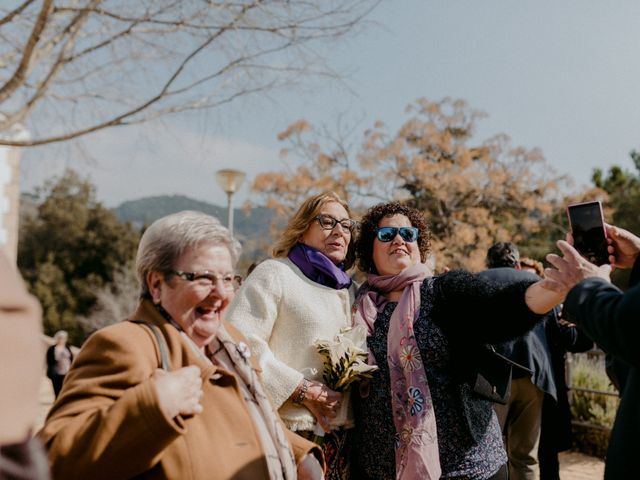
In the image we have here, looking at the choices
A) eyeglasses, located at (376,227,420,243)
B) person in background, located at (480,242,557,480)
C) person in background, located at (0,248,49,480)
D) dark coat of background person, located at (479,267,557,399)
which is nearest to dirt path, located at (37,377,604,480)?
person in background, located at (480,242,557,480)

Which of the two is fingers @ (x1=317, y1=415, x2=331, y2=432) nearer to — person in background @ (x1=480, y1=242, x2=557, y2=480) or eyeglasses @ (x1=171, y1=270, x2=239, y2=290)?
eyeglasses @ (x1=171, y1=270, x2=239, y2=290)

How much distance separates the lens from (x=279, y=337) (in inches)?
114

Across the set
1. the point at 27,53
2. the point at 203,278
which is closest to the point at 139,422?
the point at 203,278

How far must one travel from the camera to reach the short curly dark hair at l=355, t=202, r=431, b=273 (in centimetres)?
326

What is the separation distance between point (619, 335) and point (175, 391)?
1201 mm

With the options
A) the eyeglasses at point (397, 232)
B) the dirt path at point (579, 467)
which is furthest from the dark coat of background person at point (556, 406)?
the eyeglasses at point (397, 232)

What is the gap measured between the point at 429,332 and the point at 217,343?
1074mm

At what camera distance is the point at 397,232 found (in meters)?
3.13

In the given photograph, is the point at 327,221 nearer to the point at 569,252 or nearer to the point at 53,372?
the point at 569,252

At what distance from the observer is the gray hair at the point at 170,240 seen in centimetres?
200

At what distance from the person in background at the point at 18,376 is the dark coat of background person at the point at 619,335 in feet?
4.45

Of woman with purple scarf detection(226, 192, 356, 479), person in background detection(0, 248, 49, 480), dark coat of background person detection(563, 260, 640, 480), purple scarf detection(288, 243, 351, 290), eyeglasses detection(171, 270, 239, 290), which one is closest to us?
person in background detection(0, 248, 49, 480)

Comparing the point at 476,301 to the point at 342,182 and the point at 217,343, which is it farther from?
the point at 342,182

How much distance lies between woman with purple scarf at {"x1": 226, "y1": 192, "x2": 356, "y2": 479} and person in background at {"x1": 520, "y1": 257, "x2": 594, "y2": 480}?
2930mm
